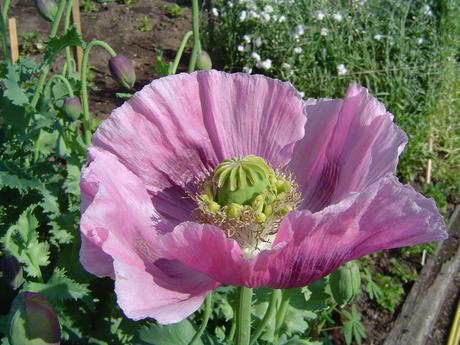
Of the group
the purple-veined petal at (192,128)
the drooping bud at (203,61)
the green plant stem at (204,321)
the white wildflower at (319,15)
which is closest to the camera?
the purple-veined petal at (192,128)

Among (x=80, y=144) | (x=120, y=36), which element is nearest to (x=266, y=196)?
(x=80, y=144)

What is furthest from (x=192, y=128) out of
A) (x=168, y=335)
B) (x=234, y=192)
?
(x=168, y=335)

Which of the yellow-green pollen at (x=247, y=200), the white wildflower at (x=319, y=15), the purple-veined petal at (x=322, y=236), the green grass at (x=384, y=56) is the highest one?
the purple-veined petal at (x=322, y=236)

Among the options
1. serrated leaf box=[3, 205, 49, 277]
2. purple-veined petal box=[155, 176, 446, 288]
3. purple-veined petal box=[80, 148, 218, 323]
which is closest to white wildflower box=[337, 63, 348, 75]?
serrated leaf box=[3, 205, 49, 277]

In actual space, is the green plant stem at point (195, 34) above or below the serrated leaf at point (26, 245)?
above

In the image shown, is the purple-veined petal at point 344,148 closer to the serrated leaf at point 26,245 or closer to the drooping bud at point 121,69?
the serrated leaf at point 26,245

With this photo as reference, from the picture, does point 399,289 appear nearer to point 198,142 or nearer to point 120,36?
point 198,142

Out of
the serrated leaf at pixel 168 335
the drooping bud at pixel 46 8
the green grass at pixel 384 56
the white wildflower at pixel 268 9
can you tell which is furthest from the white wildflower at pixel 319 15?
the serrated leaf at pixel 168 335
